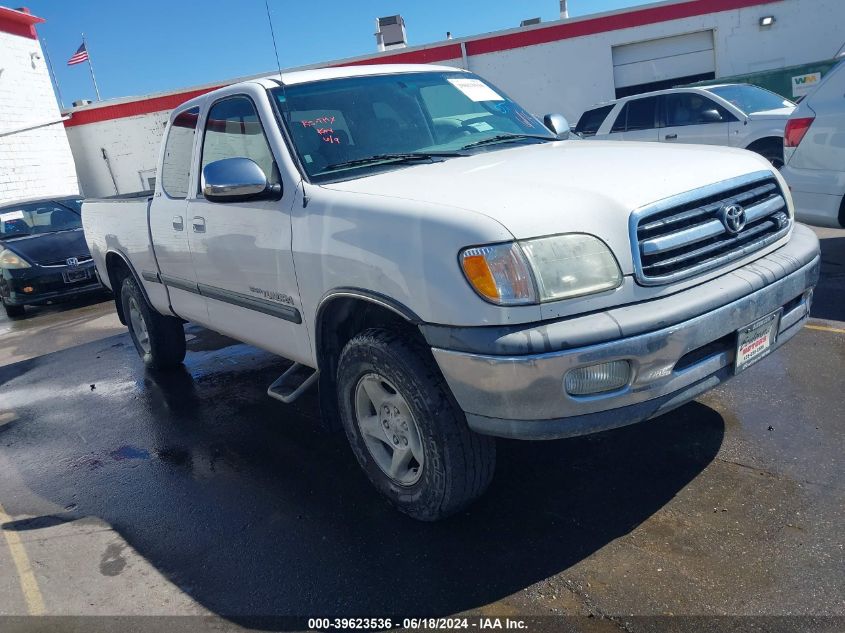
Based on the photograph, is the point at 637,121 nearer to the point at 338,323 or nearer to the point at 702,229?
the point at 702,229

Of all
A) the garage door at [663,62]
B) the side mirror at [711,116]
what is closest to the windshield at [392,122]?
the side mirror at [711,116]

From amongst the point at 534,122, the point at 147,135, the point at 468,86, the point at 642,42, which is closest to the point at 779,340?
the point at 534,122

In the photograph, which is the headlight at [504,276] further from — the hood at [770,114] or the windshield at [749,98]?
the windshield at [749,98]

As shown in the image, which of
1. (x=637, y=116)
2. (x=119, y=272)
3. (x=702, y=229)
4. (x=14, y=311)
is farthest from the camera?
(x=637, y=116)

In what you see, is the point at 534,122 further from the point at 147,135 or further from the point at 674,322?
the point at 147,135

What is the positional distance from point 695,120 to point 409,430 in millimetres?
9451

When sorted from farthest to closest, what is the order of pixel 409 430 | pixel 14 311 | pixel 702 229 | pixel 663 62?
pixel 663 62, pixel 14 311, pixel 409 430, pixel 702 229

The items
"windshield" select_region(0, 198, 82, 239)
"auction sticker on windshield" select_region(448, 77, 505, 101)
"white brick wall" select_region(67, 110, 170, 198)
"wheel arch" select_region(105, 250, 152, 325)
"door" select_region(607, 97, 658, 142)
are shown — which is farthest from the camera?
"white brick wall" select_region(67, 110, 170, 198)

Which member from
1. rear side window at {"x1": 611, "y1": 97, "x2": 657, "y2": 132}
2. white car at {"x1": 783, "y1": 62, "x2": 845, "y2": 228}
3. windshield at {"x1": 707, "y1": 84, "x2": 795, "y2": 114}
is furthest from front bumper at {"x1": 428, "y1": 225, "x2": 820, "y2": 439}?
rear side window at {"x1": 611, "y1": 97, "x2": 657, "y2": 132}

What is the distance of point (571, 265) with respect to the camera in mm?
2518

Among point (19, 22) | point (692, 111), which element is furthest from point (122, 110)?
point (692, 111)

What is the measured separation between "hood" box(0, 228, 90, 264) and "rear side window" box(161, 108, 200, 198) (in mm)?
5968

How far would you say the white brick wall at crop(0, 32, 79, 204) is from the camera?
17938 mm

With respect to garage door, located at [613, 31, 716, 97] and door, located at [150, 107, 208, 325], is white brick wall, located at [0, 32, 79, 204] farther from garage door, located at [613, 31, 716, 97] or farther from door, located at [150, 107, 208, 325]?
garage door, located at [613, 31, 716, 97]
